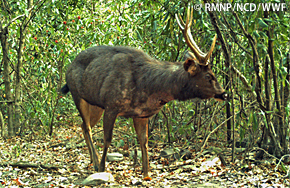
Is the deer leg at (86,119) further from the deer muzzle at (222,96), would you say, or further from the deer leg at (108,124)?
the deer muzzle at (222,96)

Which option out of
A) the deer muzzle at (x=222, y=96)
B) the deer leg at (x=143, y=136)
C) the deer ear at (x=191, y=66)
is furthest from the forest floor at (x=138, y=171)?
the deer ear at (x=191, y=66)

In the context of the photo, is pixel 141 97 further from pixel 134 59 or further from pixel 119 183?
pixel 119 183

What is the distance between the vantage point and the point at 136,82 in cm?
537

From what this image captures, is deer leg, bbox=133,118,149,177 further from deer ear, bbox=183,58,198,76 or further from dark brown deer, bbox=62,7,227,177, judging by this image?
deer ear, bbox=183,58,198,76

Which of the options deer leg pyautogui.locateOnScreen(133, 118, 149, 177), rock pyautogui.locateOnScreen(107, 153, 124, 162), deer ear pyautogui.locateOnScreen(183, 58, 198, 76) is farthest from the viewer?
rock pyautogui.locateOnScreen(107, 153, 124, 162)

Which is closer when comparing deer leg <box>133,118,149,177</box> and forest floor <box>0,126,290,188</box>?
forest floor <box>0,126,290,188</box>

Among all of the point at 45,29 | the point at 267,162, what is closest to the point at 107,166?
the point at 267,162

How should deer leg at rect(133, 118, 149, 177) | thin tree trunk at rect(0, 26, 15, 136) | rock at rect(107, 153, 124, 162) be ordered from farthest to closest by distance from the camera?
thin tree trunk at rect(0, 26, 15, 136)
rock at rect(107, 153, 124, 162)
deer leg at rect(133, 118, 149, 177)

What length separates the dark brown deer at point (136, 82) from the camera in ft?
15.9

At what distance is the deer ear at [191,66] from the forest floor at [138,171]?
134 centimetres

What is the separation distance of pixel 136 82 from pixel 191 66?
976 mm

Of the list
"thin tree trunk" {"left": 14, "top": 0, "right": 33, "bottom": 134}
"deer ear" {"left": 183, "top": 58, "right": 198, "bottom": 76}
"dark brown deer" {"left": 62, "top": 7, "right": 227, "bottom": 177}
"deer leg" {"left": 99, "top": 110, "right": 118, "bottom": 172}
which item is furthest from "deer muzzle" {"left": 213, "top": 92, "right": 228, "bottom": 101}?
"thin tree trunk" {"left": 14, "top": 0, "right": 33, "bottom": 134}

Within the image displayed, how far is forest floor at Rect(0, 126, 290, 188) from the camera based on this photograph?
5.05m

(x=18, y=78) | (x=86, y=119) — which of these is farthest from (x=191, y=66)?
(x=18, y=78)
